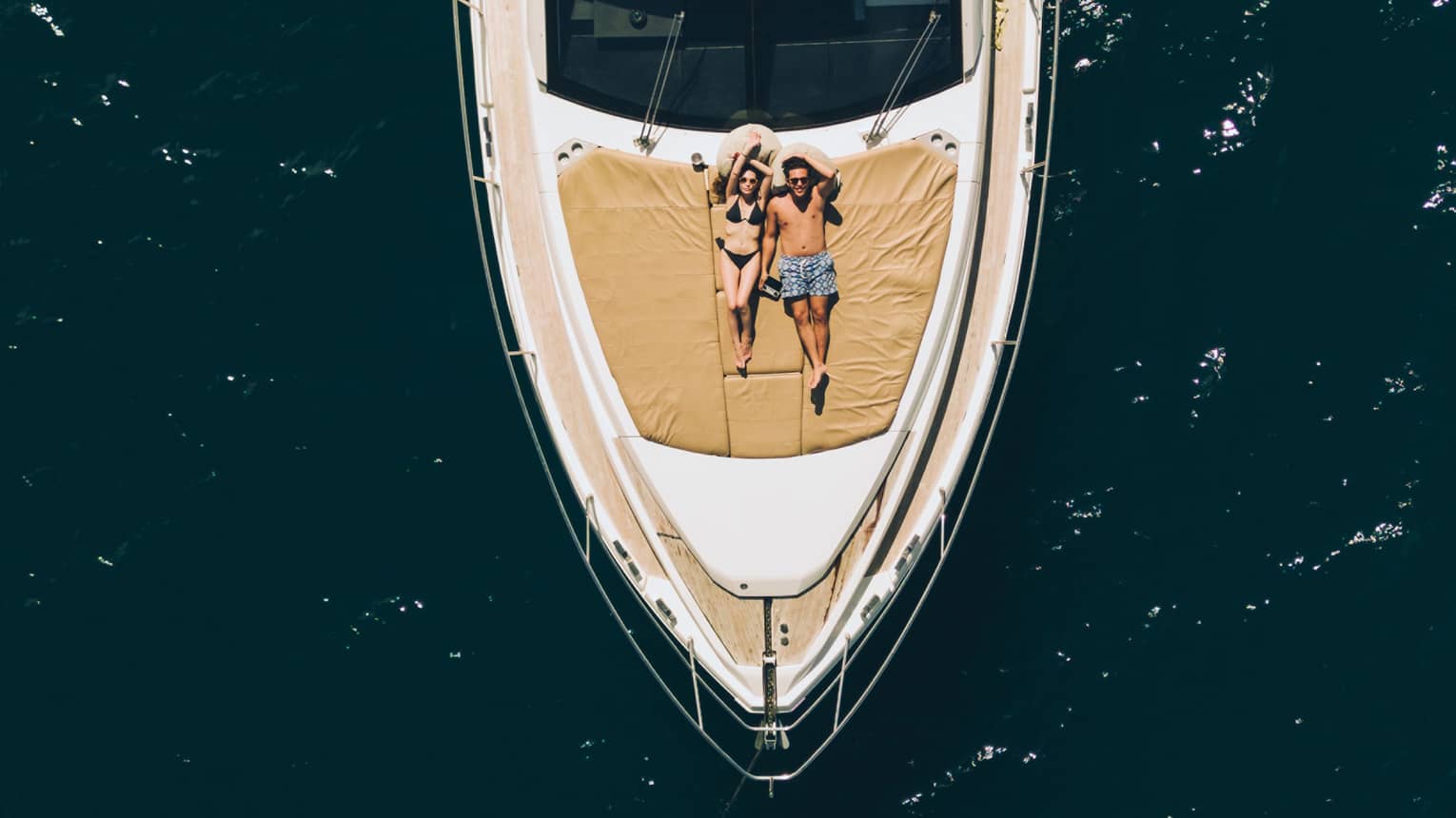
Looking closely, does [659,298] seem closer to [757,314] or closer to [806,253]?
[757,314]

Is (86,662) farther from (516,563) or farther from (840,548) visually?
(840,548)

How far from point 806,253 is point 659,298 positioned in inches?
75.0

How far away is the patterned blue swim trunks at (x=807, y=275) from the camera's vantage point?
18031 mm

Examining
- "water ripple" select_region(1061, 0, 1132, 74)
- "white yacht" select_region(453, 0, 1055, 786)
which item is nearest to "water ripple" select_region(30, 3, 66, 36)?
"white yacht" select_region(453, 0, 1055, 786)

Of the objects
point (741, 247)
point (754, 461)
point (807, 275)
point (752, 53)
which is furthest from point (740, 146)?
point (754, 461)

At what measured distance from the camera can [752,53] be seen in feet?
60.1

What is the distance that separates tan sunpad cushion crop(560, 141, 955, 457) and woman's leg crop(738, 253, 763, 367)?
18 centimetres

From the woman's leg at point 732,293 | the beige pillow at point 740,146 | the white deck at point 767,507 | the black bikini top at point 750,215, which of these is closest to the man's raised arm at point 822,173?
the beige pillow at point 740,146

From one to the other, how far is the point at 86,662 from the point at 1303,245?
18.9 metres

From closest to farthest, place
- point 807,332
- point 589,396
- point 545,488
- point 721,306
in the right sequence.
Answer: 1. point 807,332
2. point 721,306
3. point 589,396
4. point 545,488

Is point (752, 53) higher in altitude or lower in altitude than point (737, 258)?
higher

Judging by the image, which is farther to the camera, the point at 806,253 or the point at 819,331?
the point at 819,331

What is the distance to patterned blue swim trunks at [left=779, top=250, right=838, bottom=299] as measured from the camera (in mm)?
18031

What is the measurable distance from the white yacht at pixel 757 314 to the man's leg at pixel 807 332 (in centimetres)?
16
